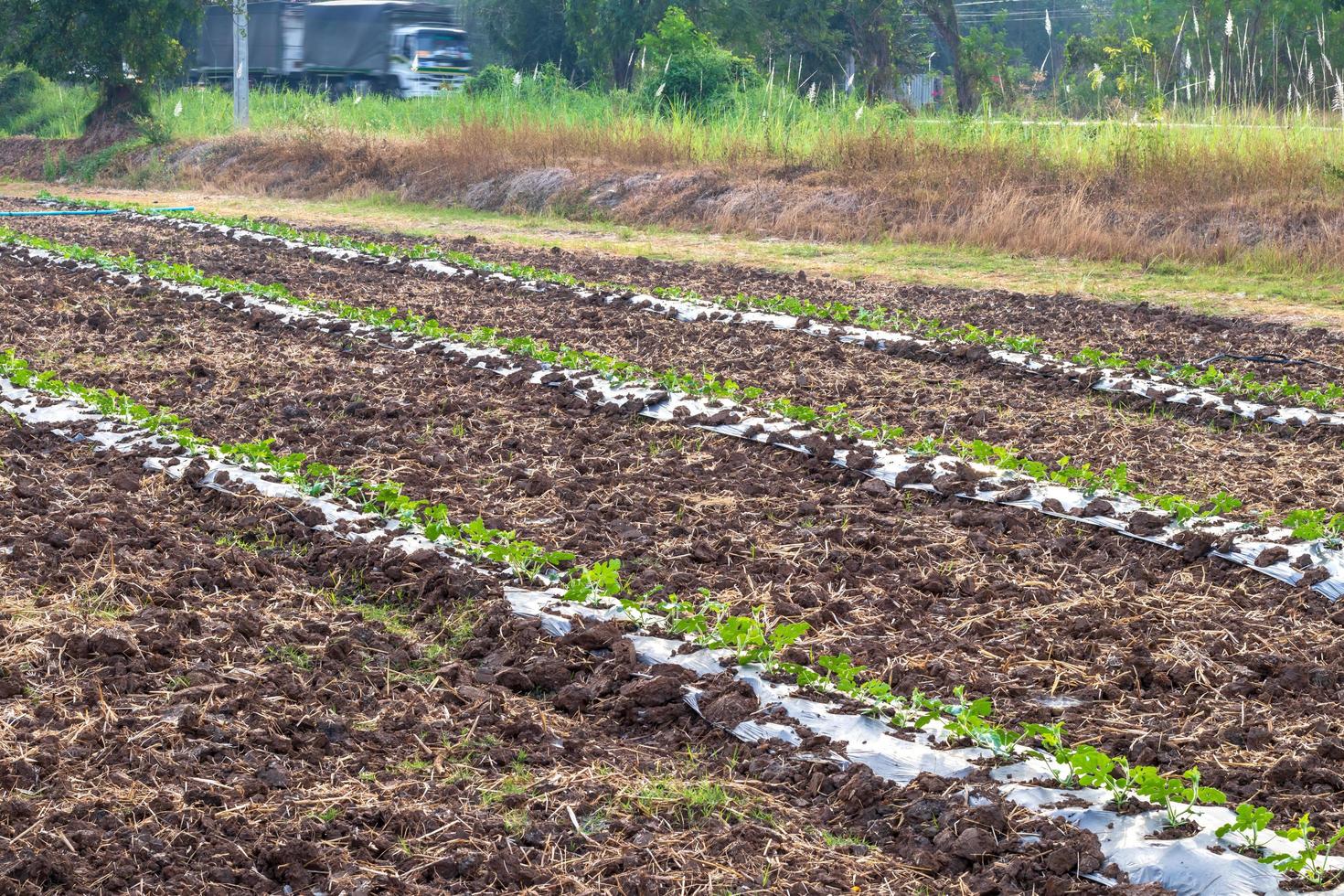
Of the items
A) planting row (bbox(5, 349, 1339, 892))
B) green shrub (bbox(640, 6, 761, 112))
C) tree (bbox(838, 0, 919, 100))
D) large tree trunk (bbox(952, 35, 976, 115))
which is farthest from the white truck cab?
planting row (bbox(5, 349, 1339, 892))

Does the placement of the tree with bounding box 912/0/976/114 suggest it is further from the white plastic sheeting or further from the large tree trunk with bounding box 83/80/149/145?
the white plastic sheeting

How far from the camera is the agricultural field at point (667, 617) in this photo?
287 cm

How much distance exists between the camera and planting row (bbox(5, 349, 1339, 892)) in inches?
107

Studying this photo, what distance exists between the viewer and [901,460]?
5.67 m

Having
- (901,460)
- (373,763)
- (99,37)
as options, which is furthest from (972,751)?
(99,37)

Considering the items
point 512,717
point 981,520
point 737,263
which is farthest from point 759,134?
point 512,717

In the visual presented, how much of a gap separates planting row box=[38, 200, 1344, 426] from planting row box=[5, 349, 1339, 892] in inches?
151

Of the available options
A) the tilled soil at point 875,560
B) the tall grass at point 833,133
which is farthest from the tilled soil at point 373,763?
the tall grass at point 833,133

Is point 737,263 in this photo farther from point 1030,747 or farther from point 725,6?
point 725,6

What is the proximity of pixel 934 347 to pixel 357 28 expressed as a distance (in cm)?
2416

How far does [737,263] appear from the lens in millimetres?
12305

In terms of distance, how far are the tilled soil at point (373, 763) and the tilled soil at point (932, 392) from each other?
2.79 metres

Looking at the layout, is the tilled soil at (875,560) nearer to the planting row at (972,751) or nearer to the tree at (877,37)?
the planting row at (972,751)

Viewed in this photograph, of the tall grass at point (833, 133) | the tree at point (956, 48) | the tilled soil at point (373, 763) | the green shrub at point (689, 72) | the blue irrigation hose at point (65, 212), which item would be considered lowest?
the tilled soil at point (373, 763)
